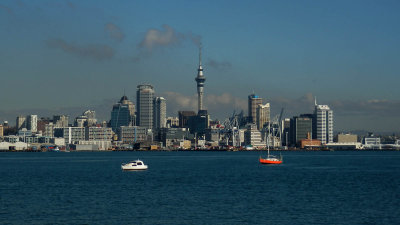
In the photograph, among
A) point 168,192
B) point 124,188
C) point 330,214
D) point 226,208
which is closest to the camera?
point 330,214

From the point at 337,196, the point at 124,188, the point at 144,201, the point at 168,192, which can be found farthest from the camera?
the point at 124,188

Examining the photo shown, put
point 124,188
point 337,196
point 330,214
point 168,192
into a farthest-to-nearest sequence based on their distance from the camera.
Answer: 1. point 124,188
2. point 168,192
3. point 337,196
4. point 330,214

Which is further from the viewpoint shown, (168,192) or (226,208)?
(168,192)

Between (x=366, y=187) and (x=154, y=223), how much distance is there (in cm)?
3763

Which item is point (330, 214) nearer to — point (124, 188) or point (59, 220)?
point (59, 220)

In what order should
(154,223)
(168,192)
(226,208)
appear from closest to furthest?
1. (154,223)
2. (226,208)
3. (168,192)

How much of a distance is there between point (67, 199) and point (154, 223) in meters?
18.2

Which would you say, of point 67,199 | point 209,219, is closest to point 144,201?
point 67,199

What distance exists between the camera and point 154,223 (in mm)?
45750

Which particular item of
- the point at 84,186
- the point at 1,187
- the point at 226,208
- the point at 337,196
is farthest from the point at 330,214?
the point at 1,187

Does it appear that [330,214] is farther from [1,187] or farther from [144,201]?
[1,187]

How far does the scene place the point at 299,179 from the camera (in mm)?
89562

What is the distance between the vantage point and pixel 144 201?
59312 mm

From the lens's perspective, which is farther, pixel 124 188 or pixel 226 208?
pixel 124 188
